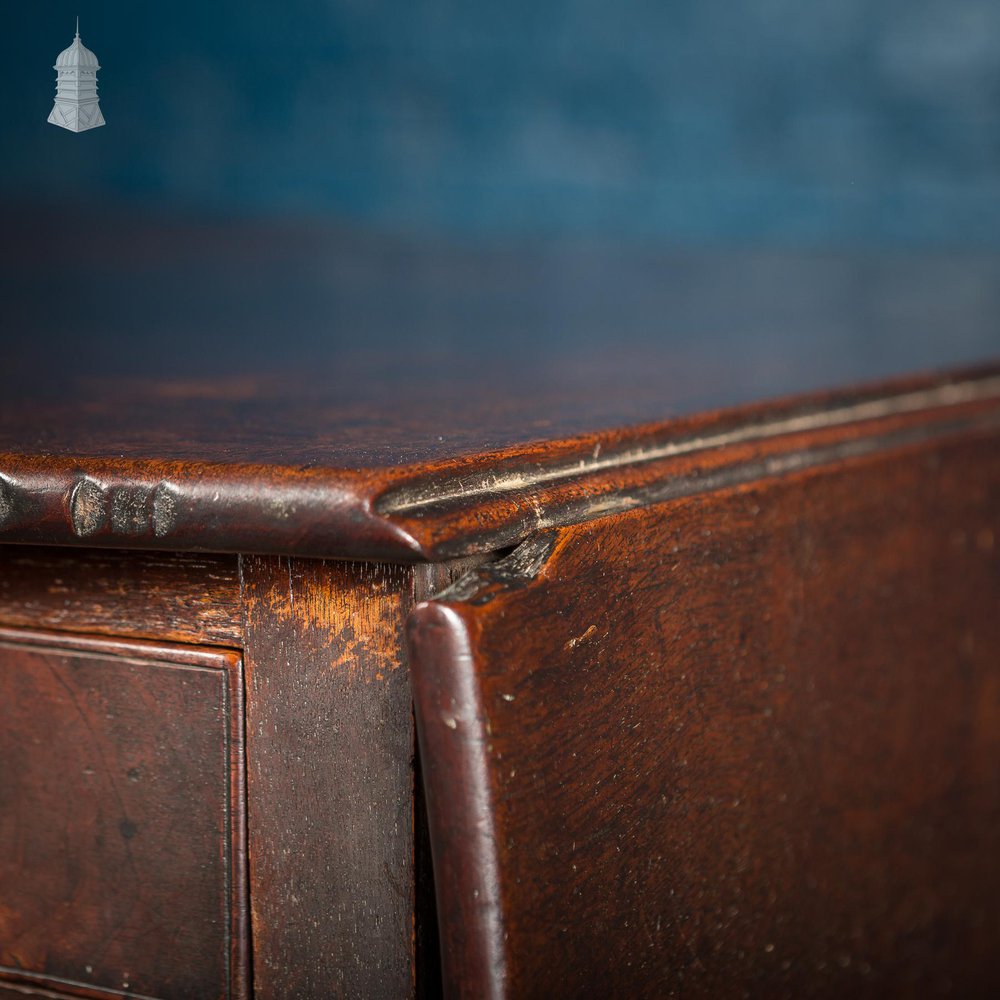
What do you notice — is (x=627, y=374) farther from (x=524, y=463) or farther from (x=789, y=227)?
(x=789, y=227)

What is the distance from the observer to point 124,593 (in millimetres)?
414

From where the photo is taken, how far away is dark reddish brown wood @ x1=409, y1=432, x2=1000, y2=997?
1.18ft

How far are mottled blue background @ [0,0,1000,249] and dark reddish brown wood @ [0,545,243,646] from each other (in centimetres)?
111

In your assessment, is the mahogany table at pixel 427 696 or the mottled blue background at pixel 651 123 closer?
the mahogany table at pixel 427 696

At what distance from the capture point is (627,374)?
0.77m

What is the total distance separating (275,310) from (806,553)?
978 mm

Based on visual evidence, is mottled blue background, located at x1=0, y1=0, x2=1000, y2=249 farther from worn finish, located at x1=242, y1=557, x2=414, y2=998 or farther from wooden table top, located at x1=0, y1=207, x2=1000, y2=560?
worn finish, located at x1=242, y1=557, x2=414, y2=998

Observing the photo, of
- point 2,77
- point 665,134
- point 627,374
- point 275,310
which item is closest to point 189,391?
point 627,374

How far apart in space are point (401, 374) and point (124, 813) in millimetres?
437

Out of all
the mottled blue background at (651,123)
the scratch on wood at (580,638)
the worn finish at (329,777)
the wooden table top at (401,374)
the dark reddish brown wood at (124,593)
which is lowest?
the worn finish at (329,777)

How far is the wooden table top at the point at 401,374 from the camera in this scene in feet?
1.21

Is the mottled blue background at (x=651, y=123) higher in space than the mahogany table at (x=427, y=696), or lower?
higher

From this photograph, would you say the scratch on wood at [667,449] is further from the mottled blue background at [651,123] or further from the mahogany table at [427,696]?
the mottled blue background at [651,123]

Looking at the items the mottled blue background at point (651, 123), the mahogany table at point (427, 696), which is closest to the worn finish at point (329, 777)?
the mahogany table at point (427, 696)
